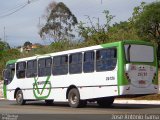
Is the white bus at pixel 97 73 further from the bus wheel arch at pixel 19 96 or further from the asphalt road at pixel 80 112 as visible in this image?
the bus wheel arch at pixel 19 96

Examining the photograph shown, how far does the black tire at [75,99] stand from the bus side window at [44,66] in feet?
8.34

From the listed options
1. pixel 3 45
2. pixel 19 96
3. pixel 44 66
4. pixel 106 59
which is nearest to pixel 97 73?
pixel 106 59

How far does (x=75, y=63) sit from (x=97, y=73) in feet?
6.23

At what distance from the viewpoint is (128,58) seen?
2103cm

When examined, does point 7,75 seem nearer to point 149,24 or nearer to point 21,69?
point 21,69

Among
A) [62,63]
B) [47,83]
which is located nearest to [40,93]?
[47,83]

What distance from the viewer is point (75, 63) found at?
76.9ft

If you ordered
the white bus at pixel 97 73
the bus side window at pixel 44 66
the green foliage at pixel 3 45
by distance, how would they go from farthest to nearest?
the green foliage at pixel 3 45
the bus side window at pixel 44 66
the white bus at pixel 97 73

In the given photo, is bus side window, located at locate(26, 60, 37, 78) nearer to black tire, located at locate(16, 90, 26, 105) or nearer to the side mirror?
black tire, located at locate(16, 90, 26, 105)

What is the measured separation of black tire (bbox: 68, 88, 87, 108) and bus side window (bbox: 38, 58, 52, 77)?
8.34 ft

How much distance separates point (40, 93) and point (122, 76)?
7.15m

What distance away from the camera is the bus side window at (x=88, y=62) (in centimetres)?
2229

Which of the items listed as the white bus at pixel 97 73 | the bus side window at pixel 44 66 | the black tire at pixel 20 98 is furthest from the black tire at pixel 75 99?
the black tire at pixel 20 98

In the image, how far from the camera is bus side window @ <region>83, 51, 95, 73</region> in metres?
22.3
